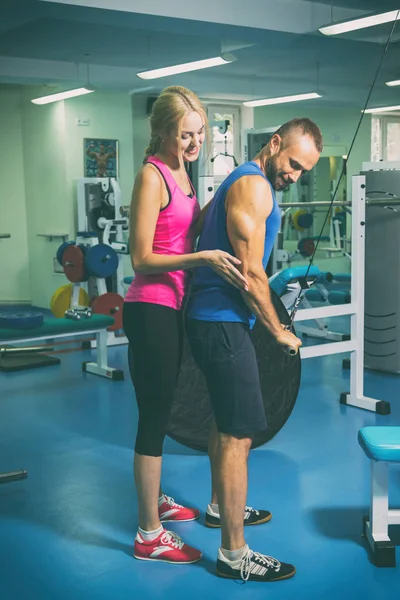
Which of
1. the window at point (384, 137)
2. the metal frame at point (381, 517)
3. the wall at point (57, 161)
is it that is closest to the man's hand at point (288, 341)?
the metal frame at point (381, 517)

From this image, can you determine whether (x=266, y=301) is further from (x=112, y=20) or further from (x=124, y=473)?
(x=112, y=20)

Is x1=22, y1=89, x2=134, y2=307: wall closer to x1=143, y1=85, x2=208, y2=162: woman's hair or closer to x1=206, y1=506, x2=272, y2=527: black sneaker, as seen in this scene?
x1=206, y1=506, x2=272, y2=527: black sneaker

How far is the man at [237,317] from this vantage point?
201cm

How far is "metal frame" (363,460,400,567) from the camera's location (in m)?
2.30

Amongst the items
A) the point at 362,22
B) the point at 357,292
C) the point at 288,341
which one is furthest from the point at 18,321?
the point at 362,22

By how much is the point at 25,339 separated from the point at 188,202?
2.57 m

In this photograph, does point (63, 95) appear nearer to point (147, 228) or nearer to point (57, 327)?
point (57, 327)

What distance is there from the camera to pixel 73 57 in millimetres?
7922

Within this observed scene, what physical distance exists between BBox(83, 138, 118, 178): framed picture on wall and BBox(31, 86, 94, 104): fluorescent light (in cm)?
65

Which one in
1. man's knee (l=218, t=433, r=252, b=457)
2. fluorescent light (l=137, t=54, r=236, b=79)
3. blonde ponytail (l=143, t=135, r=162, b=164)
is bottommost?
man's knee (l=218, t=433, r=252, b=457)

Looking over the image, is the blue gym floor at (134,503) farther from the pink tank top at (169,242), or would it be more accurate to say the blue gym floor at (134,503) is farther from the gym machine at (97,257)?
the gym machine at (97,257)

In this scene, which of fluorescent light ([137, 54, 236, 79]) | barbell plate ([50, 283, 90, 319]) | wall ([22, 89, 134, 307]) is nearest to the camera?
barbell plate ([50, 283, 90, 319])

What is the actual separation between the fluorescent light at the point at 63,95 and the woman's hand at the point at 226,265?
597 cm

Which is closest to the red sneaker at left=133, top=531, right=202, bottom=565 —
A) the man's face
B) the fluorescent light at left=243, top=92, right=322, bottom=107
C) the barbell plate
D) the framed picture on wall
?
the man's face
